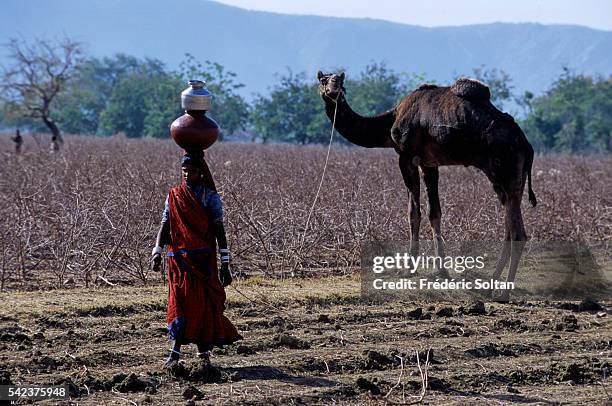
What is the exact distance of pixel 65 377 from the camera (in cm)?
671

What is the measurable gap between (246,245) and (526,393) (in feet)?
20.0

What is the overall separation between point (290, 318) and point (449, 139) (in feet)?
8.28

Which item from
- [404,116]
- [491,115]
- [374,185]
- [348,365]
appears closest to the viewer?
[348,365]

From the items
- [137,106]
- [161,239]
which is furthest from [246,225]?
[137,106]

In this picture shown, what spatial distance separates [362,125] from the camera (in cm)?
1105

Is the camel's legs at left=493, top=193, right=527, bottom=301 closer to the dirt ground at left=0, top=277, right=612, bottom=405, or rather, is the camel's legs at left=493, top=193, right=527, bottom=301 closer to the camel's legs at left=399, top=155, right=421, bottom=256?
the dirt ground at left=0, top=277, right=612, bottom=405

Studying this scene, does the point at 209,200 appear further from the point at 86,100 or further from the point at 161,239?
the point at 86,100

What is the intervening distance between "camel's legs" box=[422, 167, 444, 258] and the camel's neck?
0.54 metres

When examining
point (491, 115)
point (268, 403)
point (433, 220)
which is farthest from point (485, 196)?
point (268, 403)

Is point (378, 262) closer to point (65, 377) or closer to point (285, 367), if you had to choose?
point (285, 367)

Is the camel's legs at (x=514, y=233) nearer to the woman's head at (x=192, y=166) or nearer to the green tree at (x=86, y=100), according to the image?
the woman's head at (x=192, y=166)

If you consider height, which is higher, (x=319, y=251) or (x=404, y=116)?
(x=404, y=116)

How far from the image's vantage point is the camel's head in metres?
10.8

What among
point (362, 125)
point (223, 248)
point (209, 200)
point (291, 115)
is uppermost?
point (291, 115)
